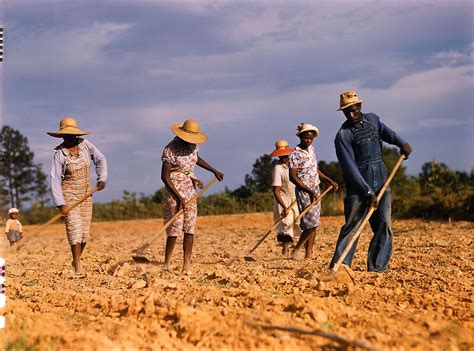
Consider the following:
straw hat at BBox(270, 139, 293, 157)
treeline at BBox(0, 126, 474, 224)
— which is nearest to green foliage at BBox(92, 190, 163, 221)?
treeline at BBox(0, 126, 474, 224)

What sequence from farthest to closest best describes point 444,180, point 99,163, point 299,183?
point 444,180, point 299,183, point 99,163

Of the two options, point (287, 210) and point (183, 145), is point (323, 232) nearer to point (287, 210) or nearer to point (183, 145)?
point (287, 210)

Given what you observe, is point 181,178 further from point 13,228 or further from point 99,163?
point 13,228

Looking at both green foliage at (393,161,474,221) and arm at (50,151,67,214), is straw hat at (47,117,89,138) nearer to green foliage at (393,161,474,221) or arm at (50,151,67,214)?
arm at (50,151,67,214)

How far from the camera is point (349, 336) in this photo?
4.43 m

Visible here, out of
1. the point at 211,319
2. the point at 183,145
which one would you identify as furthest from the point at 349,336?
the point at 183,145

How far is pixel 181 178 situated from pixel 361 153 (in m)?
2.24

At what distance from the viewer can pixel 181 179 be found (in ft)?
26.8

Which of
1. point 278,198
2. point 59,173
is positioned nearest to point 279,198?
point 278,198

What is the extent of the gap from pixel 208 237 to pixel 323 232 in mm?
2575

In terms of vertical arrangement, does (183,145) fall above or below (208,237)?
above

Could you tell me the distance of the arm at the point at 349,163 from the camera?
6824 millimetres

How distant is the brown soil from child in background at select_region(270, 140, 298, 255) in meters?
0.51

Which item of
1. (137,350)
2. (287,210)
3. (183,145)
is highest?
(183,145)
